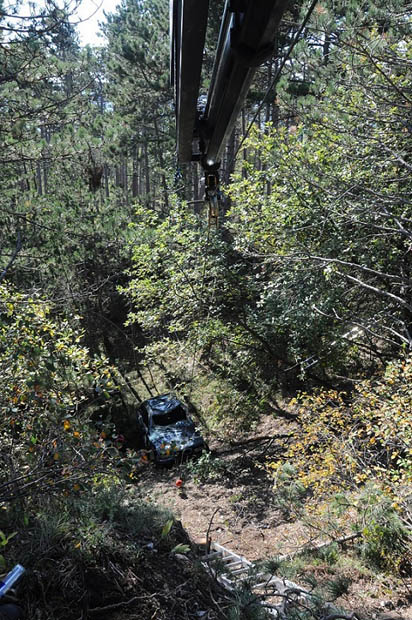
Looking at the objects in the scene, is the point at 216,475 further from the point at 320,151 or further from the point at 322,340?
the point at 320,151

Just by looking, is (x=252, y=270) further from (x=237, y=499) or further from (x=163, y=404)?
(x=237, y=499)

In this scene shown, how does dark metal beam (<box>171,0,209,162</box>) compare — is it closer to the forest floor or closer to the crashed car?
Result: the forest floor

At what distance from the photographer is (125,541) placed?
4.22 metres

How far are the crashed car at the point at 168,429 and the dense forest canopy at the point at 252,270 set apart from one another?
108 cm

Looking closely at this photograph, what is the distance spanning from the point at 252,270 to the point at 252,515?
19.1 feet

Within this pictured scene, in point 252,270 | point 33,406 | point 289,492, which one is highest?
point 252,270

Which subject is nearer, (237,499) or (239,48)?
(239,48)

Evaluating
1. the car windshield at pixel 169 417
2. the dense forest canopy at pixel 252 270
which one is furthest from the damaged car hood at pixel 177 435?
the dense forest canopy at pixel 252 270

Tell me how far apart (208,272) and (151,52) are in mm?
11272

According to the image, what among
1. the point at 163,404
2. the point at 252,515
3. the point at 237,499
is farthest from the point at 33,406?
the point at 163,404

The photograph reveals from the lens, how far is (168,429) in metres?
12.4

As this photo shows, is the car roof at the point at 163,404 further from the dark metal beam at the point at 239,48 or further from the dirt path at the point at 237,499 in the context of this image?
the dark metal beam at the point at 239,48

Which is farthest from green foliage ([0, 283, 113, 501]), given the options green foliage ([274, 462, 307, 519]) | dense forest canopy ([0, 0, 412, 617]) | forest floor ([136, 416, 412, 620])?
green foliage ([274, 462, 307, 519])

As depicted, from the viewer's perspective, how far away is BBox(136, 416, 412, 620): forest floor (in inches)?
222
